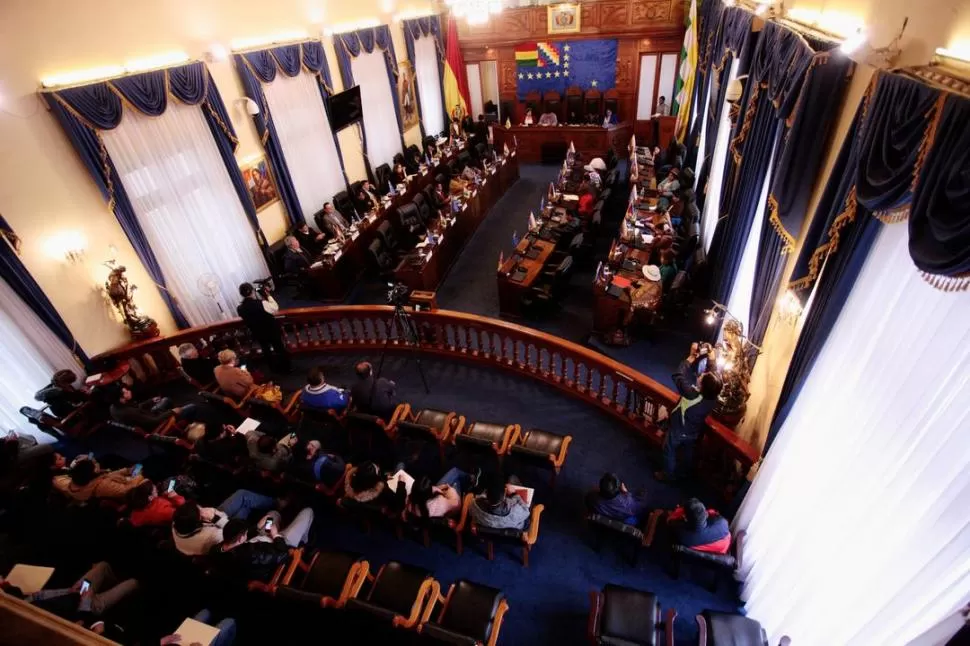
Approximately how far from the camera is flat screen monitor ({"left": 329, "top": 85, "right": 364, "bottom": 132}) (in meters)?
10.7

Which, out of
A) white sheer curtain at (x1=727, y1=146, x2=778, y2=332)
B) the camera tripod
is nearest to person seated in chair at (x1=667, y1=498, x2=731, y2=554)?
white sheer curtain at (x1=727, y1=146, x2=778, y2=332)

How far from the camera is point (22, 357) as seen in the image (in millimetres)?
5816

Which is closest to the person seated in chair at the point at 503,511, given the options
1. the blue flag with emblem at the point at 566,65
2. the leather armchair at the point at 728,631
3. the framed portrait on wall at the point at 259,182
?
the leather armchair at the point at 728,631

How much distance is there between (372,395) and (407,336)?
1.71 m

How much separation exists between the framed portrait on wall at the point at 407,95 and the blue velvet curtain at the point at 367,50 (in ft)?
0.96

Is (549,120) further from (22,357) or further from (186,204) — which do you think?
(22,357)

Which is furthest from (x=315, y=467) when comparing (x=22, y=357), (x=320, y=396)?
(x=22, y=357)

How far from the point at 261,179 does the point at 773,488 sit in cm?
943

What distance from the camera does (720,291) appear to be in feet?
21.4

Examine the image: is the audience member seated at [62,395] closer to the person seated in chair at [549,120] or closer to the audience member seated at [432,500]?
the audience member seated at [432,500]

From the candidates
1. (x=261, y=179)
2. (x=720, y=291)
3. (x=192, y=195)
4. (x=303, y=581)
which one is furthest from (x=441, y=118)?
(x=303, y=581)

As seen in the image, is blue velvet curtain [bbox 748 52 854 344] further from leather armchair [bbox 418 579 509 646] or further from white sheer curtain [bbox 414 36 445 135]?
white sheer curtain [bbox 414 36 445 135]

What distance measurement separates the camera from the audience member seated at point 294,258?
28.8ft

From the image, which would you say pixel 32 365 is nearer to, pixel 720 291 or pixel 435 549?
pixel 435 549
